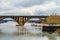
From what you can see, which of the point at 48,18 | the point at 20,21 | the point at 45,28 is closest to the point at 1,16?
the point at 20,21

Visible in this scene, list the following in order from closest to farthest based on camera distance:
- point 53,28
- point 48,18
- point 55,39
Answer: point 55,39
point 53,28
point 48,18

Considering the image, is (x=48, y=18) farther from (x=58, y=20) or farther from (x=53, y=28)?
(x=53, y=28)

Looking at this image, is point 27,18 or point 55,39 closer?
point 55,39

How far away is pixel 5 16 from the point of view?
84812mm

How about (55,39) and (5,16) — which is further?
(5,16)

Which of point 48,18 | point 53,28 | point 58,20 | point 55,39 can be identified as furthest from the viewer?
point 48,18

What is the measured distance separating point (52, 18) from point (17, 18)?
13.9 meters

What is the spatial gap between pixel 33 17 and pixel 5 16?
1056 cm

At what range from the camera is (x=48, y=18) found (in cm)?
8569

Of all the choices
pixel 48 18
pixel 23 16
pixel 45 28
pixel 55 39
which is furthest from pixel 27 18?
pixel 55 39

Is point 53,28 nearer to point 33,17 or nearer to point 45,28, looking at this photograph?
point 45,28

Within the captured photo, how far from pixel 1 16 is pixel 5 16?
1.52 metres

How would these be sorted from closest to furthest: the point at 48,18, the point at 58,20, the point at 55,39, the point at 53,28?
the point at 55,39 → the point at 53,28 → the point at 58,20 → the point at 48,18

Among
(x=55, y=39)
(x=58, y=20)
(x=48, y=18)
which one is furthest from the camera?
(x=48, y=18)
